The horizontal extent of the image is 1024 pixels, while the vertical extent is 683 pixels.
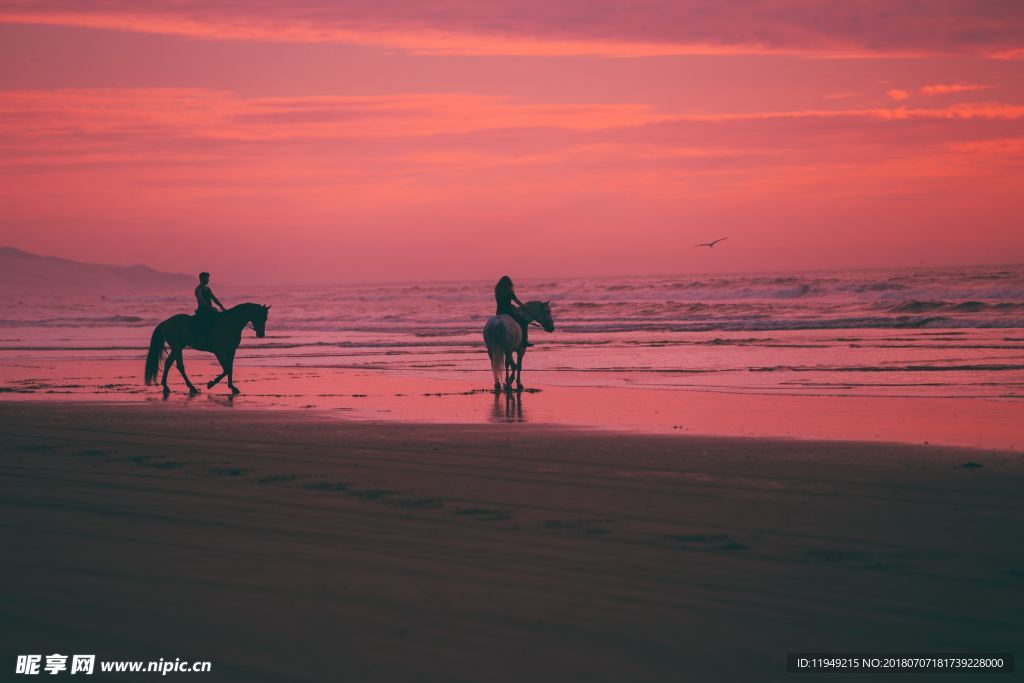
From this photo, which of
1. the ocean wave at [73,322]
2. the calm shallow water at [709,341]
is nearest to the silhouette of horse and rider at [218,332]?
the calm shallow water at [709,341]

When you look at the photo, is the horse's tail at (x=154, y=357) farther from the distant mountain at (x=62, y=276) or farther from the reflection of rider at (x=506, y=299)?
the distant mountain at (x=62, y=276)

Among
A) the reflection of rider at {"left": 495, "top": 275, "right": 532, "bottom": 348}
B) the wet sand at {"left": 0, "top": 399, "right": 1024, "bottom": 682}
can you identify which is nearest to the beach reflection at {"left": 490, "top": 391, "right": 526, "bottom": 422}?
the reflection of rider at {"left": 495, "top": 275, "right": 532, "bottom": 348}

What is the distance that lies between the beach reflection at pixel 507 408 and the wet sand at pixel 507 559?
3.56m

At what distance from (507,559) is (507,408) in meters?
8.97

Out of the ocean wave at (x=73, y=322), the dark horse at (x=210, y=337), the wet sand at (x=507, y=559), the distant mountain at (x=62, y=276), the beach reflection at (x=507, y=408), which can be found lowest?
the wet sand at (x=507, y=559)

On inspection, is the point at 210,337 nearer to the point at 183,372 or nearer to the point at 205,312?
the point at 205,312

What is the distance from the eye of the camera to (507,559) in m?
5.46

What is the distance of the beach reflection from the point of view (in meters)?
13.0

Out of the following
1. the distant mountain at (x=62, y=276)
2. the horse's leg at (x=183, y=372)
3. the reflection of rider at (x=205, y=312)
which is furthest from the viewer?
the distant mountain at (x=62, y=276)

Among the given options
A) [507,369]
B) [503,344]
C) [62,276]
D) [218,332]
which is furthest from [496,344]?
[62,276]

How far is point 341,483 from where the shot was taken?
25.5ft

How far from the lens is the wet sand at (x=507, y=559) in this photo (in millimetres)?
4160

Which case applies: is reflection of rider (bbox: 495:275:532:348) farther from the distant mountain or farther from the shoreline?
the distant mountain

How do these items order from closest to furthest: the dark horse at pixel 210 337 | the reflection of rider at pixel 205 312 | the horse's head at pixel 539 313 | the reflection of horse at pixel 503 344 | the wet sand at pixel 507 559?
the wet sand at pixel 507 559 < the reflection of horse at pixel 503 344 < the reflection of rider at pixel 205 312 < the dark horse at pixel 210 337 < the horse's head at pixel 539 313
